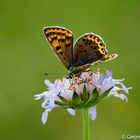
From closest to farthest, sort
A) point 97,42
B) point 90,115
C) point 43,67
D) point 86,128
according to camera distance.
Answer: point 86,128
point 90,115
point 97,42
point 43,67

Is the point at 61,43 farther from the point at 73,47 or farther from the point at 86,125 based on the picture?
the point at 86,125

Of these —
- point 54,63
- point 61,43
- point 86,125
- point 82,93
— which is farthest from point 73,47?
point 54,63

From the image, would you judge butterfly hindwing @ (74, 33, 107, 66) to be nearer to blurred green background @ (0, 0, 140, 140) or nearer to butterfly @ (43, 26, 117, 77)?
butterfly @ (43, 26, 117, 77)

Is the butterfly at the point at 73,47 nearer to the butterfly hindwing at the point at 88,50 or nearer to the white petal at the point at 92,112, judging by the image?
the butterfly hindwing at the point at 88,50

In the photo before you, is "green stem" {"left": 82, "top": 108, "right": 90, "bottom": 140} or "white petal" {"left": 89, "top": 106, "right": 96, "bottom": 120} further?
"white petal" {"left": 89, "top": 106, "right": 96, "bottom": 120}

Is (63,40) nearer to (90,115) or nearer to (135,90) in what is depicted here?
(90,115)

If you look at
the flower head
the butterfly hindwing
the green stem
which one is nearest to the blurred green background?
the butterfly hindwing

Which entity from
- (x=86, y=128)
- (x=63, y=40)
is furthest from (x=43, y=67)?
(x=86, y=128)
